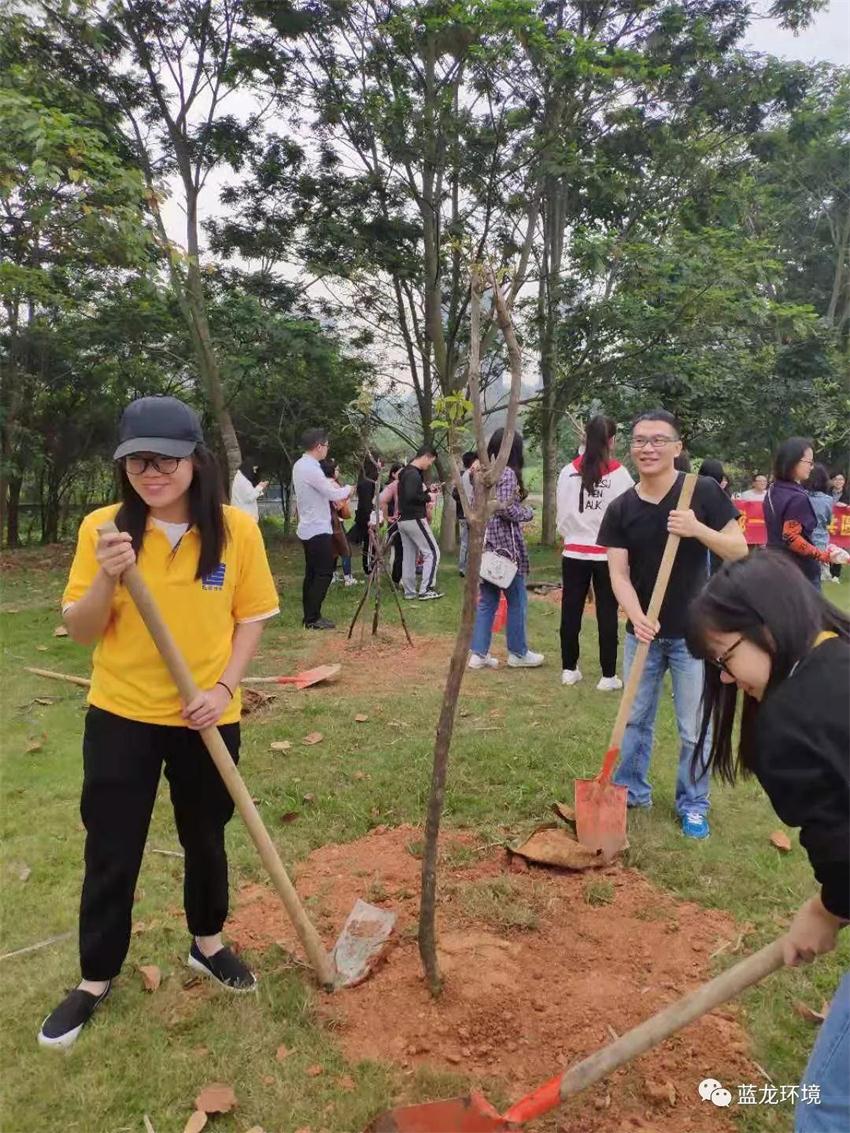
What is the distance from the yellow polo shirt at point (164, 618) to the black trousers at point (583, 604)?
3.55 meters

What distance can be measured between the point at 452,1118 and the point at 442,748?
948 millimetres

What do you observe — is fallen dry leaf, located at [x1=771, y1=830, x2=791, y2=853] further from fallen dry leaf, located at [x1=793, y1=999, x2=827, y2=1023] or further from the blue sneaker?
fallen dry leaf, located at [x1=793, y1=999, x2=827, y2=1023]

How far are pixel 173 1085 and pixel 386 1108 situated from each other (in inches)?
25.1

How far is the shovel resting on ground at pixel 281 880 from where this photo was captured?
2094mm

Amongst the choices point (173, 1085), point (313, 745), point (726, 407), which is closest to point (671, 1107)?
point (173, 1085)

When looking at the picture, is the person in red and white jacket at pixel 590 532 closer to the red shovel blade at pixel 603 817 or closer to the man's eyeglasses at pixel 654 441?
the man's eyeglasses at pixel 654 441

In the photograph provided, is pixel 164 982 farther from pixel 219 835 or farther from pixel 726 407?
pixel 726 407

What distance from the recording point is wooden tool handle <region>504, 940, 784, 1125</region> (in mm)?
1770

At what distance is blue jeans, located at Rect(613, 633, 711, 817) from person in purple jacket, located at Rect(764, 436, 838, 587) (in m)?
2.57

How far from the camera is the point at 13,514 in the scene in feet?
47.9

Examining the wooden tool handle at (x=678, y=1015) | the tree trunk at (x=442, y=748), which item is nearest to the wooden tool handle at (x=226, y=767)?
the tree trunk at (x=442, y=748)

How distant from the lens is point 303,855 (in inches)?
139

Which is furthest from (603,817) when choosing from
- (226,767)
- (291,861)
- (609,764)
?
(226,767)

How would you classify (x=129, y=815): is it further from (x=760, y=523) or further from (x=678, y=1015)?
(x=760, y=523)
